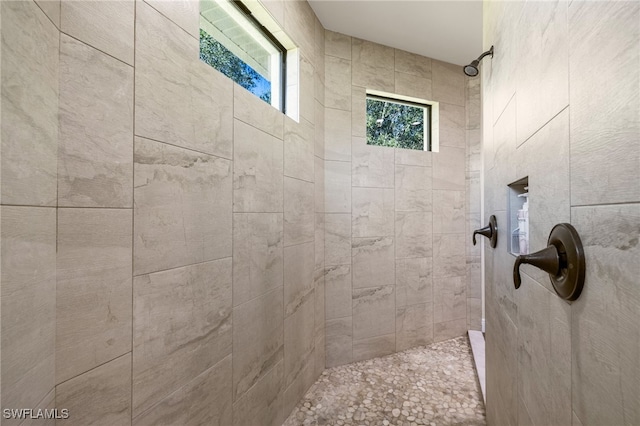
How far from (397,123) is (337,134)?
71 centimetres

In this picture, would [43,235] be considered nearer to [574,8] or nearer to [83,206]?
[83,206]

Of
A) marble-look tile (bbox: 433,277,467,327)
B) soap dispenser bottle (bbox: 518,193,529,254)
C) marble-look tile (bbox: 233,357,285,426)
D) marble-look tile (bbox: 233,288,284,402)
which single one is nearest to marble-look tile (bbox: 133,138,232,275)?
marble-look tile (bbox: 233,288,284,402)

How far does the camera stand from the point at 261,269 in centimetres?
166

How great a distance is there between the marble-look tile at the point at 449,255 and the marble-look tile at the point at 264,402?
1.81m

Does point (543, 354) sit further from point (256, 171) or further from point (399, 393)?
point (399, 393)

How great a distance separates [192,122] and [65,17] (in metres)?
0.45

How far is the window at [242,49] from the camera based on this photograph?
1389 mm

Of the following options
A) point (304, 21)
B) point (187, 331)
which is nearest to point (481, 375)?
point (187, 331)

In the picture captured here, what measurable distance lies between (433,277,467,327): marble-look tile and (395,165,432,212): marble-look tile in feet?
2.47

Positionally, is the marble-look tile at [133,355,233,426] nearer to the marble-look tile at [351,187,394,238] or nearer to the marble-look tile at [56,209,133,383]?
the marble-look tile at [56,209,133,383]

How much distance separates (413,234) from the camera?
2.87 meters

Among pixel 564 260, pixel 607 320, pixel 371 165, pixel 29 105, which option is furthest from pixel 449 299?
pixel 29 105

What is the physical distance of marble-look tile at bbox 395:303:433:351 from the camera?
2.84 metres

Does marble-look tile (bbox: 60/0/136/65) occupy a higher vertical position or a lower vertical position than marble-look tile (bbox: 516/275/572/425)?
higher
